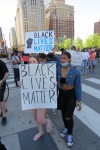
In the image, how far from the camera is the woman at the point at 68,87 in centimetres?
375

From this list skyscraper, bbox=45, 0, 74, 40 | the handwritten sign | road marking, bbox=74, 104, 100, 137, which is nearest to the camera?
the handwritten sign

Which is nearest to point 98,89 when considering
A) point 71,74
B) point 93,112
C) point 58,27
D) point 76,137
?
point 93,112

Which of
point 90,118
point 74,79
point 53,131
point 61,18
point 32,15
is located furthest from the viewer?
point 61,18

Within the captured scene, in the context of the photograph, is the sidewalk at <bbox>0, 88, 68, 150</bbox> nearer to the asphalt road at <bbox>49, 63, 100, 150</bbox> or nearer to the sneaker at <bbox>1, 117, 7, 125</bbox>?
the sneaker at <bbox>1, 117, 7, 125</bbox>

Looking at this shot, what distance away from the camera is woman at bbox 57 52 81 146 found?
12.3 feet

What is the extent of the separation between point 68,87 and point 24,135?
1.57 meters

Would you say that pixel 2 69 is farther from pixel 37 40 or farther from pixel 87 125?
pixel 87 125

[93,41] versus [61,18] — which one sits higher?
[61,18]

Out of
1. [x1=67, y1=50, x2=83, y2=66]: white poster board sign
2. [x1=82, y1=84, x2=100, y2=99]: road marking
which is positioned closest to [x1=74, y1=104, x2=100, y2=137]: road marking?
[x1=82, y1=84, x2=100, y2=99]: road marking

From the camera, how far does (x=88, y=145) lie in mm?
3938

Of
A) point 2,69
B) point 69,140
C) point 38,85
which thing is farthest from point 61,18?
point 69,140

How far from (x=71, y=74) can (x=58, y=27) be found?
123480mm

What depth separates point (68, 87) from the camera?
3.82 meters

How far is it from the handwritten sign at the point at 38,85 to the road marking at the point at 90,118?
1.25 m
